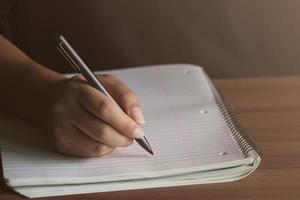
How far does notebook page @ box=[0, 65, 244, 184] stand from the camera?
665 millimetres

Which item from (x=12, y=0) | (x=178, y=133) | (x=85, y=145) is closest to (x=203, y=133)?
(x=178, y=133)

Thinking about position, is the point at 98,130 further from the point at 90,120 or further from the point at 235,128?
the point at 235,128

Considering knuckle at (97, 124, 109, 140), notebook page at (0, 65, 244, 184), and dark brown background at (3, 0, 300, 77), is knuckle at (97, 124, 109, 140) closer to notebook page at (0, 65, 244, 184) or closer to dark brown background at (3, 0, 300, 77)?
notebook page at (0, 65, 244, 184)

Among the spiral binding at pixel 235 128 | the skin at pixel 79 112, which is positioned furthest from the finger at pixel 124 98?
the spiral binding at pixel 235 128

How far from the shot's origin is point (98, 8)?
112 cm

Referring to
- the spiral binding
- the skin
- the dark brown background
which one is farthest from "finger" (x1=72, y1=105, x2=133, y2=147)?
the dark brown background

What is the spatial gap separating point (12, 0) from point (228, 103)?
1.65 ft

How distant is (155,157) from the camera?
70 cm

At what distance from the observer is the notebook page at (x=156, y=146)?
67 centimetres

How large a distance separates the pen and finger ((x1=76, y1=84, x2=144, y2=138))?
13 millimetres

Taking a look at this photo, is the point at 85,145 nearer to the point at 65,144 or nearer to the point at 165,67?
the point at 65,144

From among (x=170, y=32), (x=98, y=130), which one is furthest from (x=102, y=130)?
(x=170, y=32)

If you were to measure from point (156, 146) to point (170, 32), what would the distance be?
0.45 metres

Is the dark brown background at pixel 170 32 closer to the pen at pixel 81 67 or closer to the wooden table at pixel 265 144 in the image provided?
the wooden table at pixel 265 144
